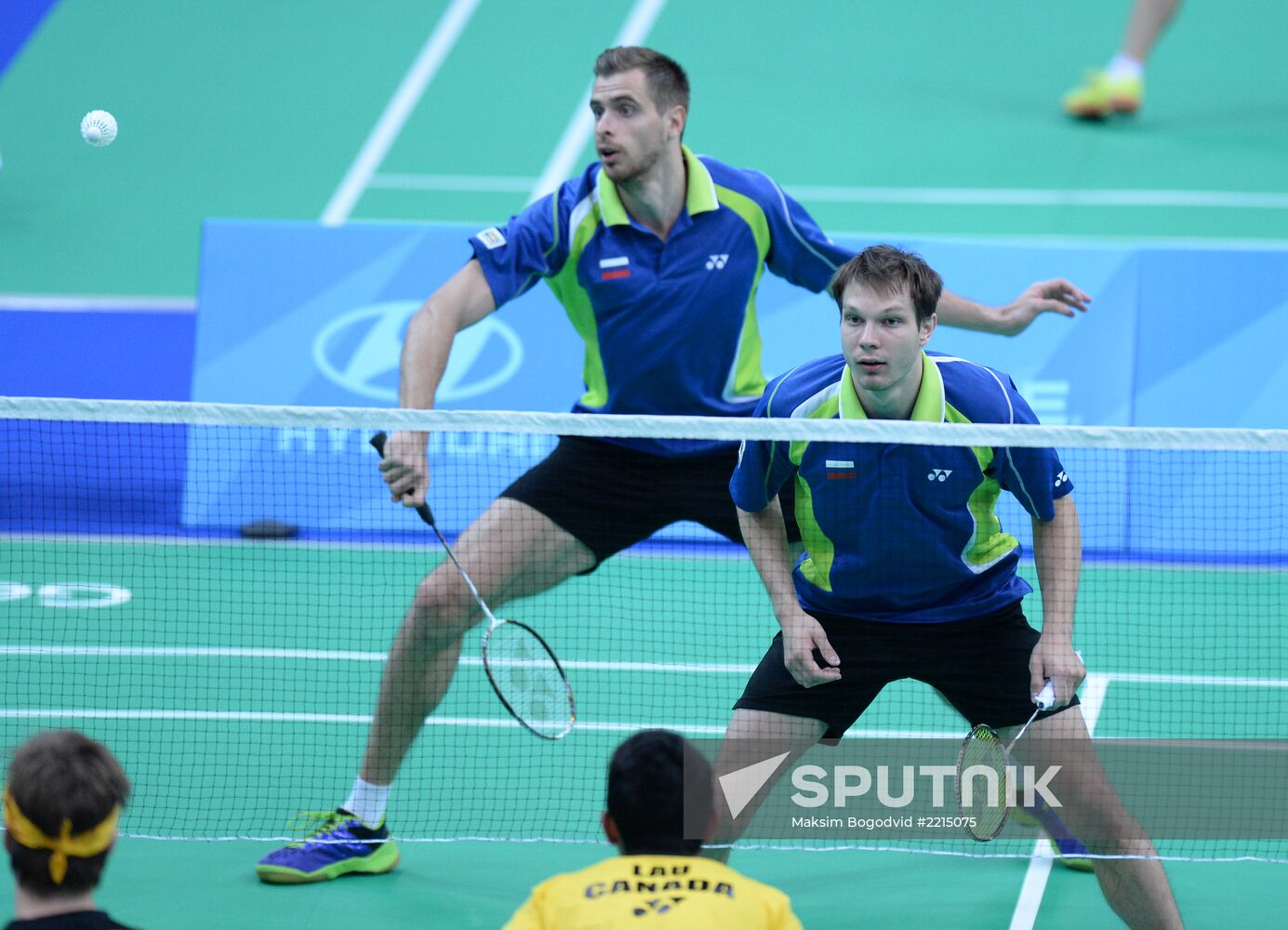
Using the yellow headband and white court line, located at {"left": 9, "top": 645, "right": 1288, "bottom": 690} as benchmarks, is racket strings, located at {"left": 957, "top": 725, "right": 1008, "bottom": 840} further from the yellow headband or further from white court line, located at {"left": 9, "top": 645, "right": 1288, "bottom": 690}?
white court line, located at {"left": 9, "top": 645, "right": 1288, "bottom": 690}

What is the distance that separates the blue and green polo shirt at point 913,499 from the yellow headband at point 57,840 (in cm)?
200

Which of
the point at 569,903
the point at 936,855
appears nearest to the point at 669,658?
the point at 936,855

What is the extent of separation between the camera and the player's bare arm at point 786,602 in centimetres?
414

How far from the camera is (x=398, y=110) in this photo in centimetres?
1342

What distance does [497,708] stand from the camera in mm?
6547

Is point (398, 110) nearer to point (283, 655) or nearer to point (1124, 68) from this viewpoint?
point (1124, 68)

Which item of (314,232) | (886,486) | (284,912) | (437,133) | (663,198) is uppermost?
(437,133)

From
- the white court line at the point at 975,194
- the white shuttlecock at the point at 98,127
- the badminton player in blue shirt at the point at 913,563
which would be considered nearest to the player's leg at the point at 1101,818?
the badminton player in blue shirt at the point at 913,563

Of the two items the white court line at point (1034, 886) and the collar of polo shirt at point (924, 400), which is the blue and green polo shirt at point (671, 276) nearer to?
the collar of polo shirt at point (924, 400)

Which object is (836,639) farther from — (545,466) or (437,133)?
(437,133)

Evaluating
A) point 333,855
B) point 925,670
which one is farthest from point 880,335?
point 333,855

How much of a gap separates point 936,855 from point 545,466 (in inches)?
69.1

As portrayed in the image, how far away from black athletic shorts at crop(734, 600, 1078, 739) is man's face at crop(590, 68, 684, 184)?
1654 millimetres

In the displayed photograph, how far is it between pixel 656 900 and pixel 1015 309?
2.81 meters
